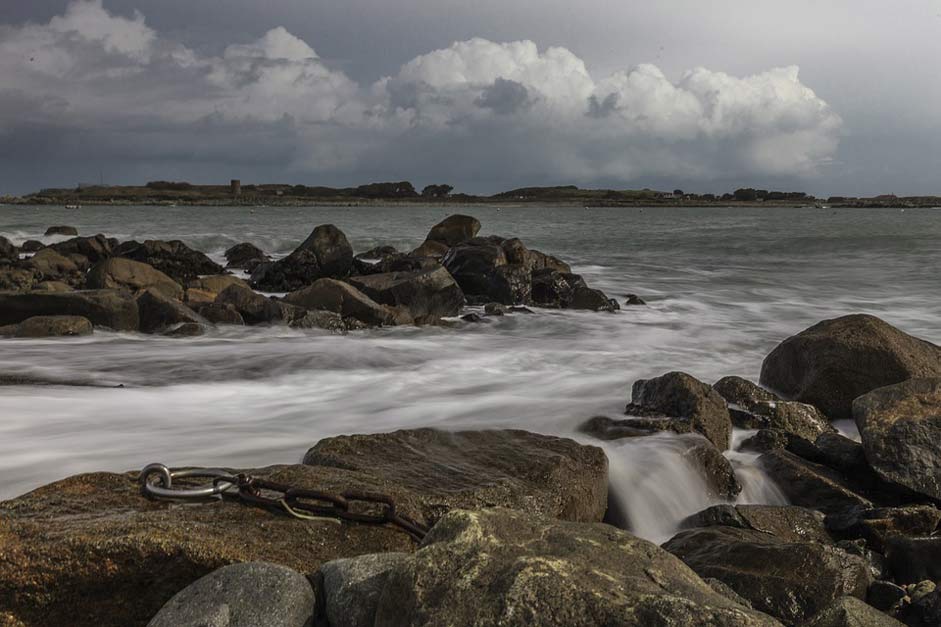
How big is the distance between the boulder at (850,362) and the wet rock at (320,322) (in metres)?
6.11

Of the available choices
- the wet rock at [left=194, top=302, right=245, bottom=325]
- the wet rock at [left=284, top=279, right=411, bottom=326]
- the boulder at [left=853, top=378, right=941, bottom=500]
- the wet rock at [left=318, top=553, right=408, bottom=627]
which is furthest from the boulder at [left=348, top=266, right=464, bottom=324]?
the wet rock at [left=318, top=553, right=408, bottom=627]

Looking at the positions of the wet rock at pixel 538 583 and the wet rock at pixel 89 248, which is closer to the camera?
the wet rock at pixel 538 583

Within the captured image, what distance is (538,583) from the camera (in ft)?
6.25

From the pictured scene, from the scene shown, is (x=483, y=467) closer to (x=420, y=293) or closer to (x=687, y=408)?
(x=687, y=408)

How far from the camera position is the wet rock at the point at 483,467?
3.50 meters

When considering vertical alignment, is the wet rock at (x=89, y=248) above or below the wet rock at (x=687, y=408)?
above

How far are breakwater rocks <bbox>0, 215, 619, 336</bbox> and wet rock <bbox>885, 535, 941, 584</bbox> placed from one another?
7.99 m

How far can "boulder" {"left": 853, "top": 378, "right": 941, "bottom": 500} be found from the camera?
475cm

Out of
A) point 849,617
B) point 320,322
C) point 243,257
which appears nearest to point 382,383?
point 320,322

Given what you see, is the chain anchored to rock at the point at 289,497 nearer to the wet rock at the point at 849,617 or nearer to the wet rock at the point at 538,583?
the wet rock at the point at 538,583

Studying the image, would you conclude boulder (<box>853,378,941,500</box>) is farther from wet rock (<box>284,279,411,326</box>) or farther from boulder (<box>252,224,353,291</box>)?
boulder (<box>252,224,353,291</box>)

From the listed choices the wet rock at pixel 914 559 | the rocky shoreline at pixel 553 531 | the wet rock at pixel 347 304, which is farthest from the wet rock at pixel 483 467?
the wet rock at pixel 347 304

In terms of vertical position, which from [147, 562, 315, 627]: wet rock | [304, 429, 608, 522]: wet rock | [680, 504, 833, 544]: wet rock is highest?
[147, 562, 315, 627]: wet rock

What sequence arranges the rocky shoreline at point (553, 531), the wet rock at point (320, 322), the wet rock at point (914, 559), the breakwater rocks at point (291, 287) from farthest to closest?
1. the wet rock at point (320, 322)
2. the breakwater rocks at point (291, 287)
3. the wet rock at point (914, 559)
4. the rocky shoreline at point (553, 531)
